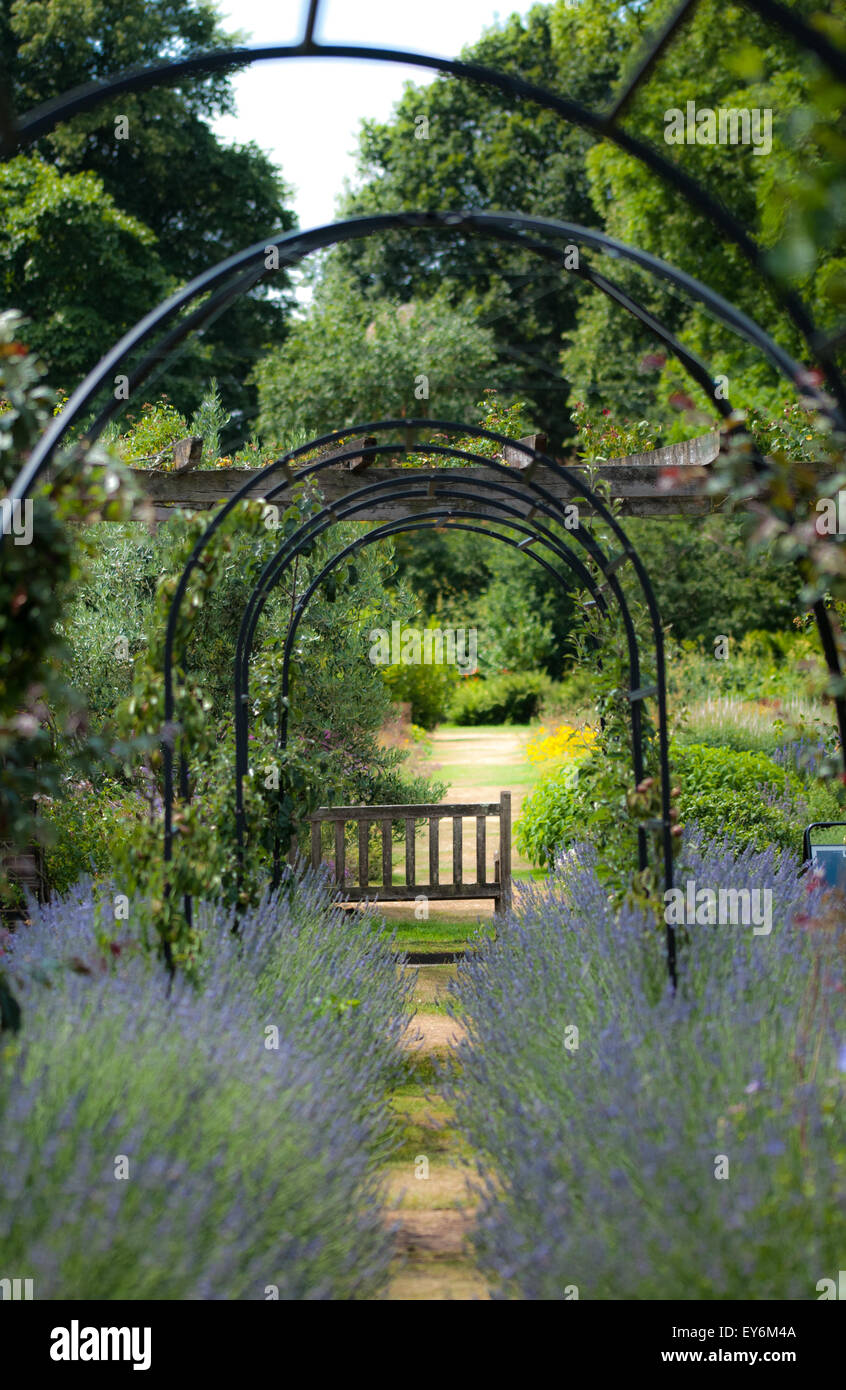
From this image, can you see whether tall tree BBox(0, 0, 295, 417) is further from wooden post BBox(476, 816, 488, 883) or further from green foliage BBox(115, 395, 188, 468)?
wooden post BBox(476, 816, 488, 883)

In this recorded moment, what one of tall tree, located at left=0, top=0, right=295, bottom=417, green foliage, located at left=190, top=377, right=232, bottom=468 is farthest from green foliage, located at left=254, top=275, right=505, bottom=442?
green foliage, located at left=190, top=377, right=232, bottom=468

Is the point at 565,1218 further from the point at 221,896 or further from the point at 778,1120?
the point at 221,896

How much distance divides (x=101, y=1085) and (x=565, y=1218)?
1132 millimetres

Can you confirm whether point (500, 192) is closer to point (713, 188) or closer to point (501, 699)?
point (713, 188)

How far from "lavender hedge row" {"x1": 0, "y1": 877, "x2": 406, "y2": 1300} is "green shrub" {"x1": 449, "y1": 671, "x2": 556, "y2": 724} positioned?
17158 mm

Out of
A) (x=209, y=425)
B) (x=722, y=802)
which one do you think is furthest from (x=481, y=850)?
(x=209, y=425)

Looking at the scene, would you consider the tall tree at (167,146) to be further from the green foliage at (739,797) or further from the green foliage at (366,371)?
the green foliage at (739,797)

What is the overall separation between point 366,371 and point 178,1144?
18.4 m

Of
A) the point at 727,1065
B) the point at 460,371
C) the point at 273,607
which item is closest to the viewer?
the point at 727,1065

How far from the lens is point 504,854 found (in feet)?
24.8

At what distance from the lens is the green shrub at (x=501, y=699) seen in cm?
2114

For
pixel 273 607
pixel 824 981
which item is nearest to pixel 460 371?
pixel 273 607

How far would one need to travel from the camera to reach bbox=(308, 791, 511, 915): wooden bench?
7496mm

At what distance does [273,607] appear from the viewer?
882 centimetres
